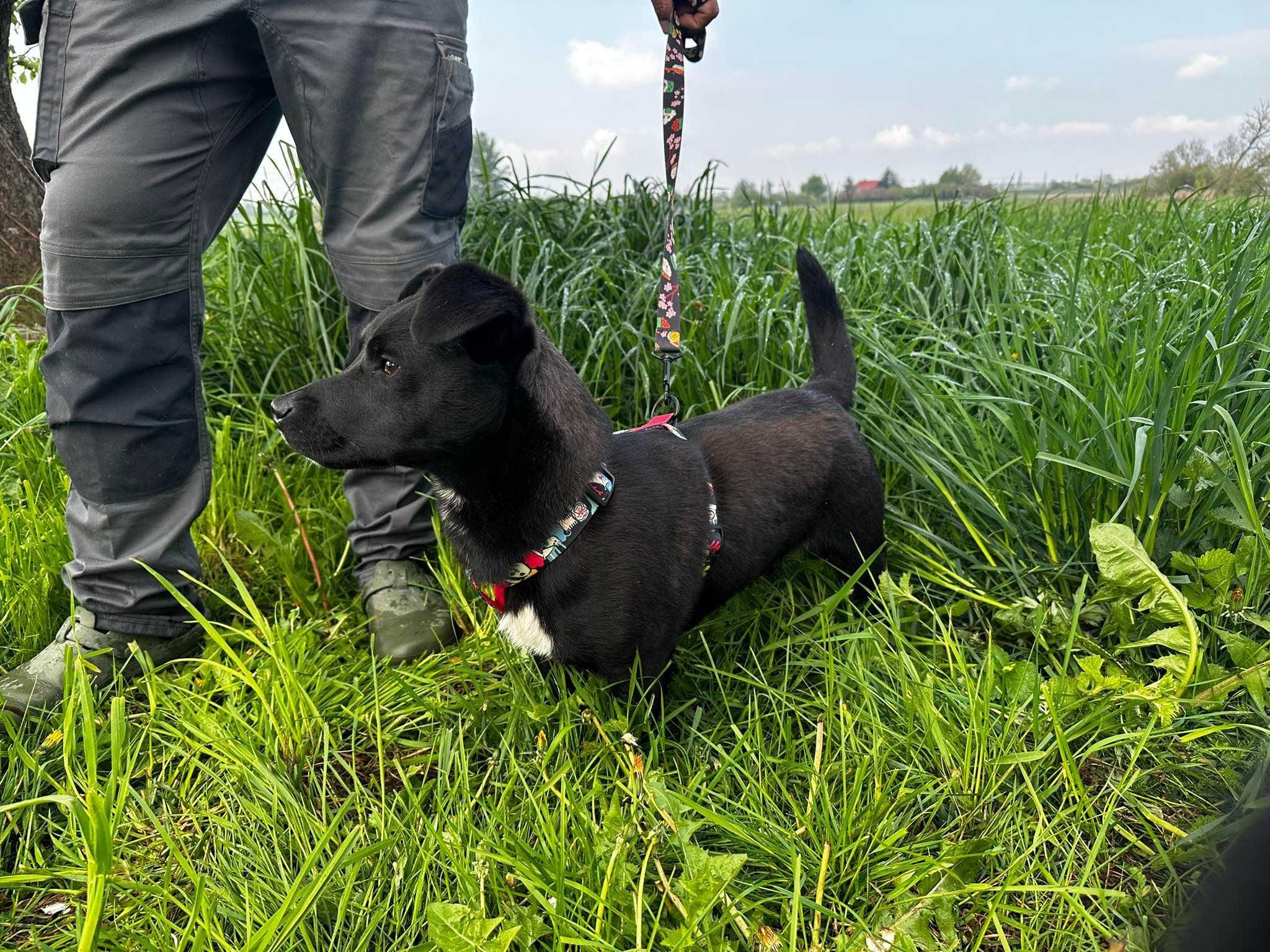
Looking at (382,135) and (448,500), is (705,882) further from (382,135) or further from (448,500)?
(382,135)

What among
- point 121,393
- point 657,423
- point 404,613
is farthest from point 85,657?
point 657,423

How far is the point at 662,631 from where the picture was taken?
1.79 m

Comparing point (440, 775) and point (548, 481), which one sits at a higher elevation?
point (548, 481)

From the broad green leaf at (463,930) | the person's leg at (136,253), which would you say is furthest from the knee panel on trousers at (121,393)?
the broad green leaf at (463,930)

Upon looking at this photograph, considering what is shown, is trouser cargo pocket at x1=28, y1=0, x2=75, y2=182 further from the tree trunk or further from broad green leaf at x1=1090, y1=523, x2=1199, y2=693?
broad green leaf at x1=1090, y1=523, x2=1199, y2=693

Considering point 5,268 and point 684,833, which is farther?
point 5,268

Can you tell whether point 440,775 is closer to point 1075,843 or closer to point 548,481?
point 548,481

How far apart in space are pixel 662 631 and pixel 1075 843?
88 centimetres

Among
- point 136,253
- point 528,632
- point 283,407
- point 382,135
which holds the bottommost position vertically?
point 528,632

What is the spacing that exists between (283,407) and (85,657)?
810 mm

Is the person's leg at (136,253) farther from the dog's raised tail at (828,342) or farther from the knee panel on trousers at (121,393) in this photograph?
the dog's raised tail at (828,342)

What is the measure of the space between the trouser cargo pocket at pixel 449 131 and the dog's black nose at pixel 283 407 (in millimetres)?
643

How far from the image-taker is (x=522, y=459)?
66.6 inches

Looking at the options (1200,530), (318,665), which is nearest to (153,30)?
(318,665)
